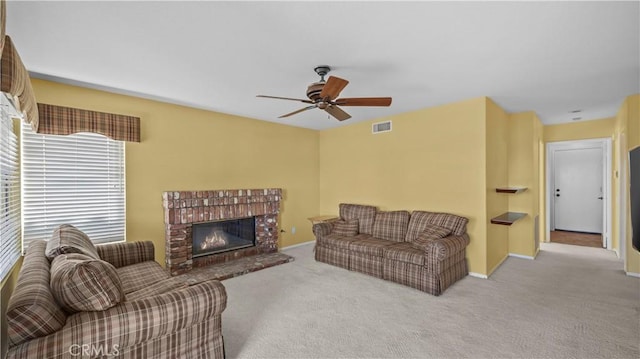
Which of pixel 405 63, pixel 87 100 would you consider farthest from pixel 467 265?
pixel 87 100

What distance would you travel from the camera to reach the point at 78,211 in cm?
330

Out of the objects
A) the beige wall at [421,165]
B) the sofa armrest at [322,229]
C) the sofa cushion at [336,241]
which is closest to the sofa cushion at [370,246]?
the sofa cushion at [336,241]

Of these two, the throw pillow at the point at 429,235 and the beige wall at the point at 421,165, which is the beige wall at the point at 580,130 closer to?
the beige wall at the point at 421,165

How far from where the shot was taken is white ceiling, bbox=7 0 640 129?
184 cm

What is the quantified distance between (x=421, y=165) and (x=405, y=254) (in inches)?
62.6

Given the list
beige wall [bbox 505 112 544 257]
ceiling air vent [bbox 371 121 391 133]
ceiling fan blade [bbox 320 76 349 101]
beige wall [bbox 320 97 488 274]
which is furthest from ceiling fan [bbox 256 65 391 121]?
beige wall [bbox 505 112 544 257]

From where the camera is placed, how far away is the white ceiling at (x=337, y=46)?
1845 millimetres

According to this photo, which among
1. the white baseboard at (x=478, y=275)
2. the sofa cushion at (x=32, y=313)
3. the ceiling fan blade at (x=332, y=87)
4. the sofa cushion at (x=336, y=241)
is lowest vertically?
the white baseboard at (x=478, y=275)

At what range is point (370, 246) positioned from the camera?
392cm

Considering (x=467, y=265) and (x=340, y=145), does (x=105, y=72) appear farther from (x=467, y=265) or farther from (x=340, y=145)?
(x=467, y=265)

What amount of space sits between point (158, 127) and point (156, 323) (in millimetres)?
2970

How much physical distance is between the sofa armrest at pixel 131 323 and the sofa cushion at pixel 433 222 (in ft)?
9.50

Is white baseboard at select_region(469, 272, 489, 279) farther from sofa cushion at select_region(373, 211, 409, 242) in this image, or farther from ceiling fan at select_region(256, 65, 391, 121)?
ceiling fan at select_region(256, 65, 391, 121)

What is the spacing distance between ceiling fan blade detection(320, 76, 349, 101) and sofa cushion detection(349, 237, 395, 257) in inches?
87.8
